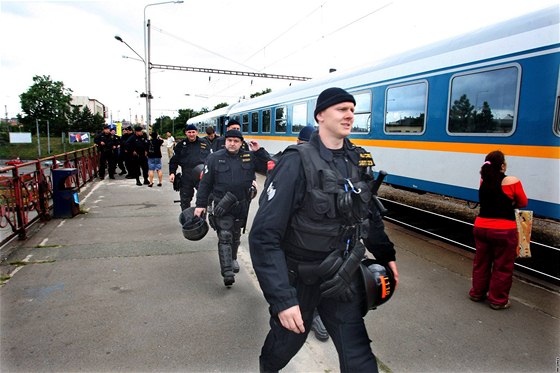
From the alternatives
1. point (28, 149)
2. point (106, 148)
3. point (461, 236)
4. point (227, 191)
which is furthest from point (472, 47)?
point (28, 149)

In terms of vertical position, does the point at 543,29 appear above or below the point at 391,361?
above

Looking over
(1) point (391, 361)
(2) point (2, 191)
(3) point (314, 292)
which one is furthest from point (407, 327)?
(2) point (2, 191)

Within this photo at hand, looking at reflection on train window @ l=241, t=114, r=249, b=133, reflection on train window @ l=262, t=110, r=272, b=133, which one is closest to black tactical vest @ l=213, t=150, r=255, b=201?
reflection on train window @ l=262, t=110, r=272, b=133

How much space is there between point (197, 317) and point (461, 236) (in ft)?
15.7

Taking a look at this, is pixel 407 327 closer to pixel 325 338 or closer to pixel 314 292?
pixel 325 338

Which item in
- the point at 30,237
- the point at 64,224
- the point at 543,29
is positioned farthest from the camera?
the point at 64,224

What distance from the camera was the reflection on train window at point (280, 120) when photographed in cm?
1263

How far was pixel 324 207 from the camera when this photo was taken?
1817mm

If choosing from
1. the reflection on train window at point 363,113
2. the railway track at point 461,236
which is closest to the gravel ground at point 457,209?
the railway track at point 461,236

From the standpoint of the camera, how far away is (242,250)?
5.30 metres

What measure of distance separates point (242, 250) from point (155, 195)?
5204 mm

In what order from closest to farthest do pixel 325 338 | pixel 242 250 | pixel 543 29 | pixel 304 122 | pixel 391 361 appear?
pixel 391 361, pixel 325 338, pixel 543 29, pixel 242 250, pixel 304 122

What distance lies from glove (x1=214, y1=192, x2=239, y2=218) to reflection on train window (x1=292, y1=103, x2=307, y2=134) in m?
7.26

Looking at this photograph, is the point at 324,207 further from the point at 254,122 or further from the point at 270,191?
the point at 254,122
